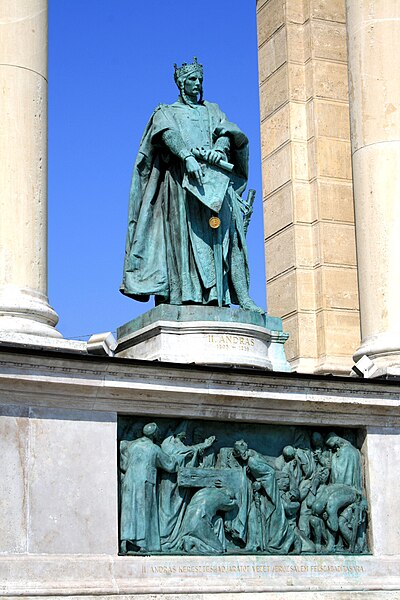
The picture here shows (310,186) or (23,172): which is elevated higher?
(310,186)

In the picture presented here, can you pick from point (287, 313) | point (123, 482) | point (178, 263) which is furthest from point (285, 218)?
point (123, 482)

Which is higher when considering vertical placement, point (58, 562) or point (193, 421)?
point (193, 421)

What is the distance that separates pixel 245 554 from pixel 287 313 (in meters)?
10.3

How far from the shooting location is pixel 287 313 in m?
28.2

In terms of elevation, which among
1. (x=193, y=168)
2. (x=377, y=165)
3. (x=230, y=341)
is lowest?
(x=230, y=341)

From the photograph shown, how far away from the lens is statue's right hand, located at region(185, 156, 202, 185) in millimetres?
20516

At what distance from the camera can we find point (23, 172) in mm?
19250

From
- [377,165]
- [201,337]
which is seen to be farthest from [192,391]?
[377,165]

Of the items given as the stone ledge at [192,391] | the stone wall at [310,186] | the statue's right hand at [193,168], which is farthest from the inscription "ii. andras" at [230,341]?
the stone wall at [310,186]

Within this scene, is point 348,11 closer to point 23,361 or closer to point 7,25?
point 7,25

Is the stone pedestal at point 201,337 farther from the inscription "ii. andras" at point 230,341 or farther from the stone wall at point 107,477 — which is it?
the stone wall at point 107,477

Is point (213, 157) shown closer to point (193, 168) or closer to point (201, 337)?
point (193, 168)

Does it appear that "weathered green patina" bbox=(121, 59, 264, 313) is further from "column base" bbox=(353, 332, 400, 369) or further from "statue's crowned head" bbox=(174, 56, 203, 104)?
"column base" bbox=(353, 332, 400, 369)

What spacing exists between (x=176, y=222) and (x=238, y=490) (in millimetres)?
4680
